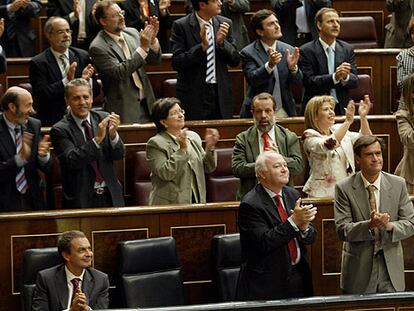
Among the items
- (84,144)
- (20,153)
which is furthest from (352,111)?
(20,153)

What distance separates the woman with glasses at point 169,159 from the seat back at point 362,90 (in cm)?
174

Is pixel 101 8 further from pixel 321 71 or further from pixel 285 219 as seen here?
pixel 285 219

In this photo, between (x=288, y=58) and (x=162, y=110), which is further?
(x=288, y=58)

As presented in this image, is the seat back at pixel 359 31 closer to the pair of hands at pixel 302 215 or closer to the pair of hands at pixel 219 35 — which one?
the pair of hands at pixel 219 35

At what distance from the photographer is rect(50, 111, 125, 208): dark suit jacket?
5961 mm

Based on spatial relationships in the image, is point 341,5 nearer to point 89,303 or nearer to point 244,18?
point 244,18

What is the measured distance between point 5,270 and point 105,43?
1813mm

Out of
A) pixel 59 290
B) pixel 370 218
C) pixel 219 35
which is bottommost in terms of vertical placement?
pixel 59 290

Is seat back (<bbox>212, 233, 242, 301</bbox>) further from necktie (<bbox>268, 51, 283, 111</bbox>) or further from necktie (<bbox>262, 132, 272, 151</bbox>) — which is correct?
necktie (<bbox>268, 51, 283, 111</bbox>)

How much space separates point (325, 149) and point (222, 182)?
0.79 m

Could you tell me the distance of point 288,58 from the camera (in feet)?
22.6

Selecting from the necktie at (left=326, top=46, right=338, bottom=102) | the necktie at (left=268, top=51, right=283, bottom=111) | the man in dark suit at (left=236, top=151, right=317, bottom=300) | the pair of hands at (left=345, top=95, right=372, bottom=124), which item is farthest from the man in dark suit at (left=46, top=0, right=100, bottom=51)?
the man in dark suit at (left=236, top=151, right=317, bottom=300)

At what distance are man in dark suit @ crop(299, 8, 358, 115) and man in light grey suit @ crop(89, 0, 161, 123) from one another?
2.99 feet

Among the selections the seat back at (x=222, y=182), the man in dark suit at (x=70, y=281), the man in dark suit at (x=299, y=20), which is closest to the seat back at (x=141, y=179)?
the seat back at (x=222, y=182)
